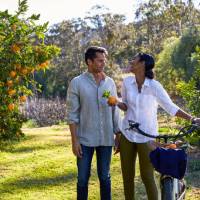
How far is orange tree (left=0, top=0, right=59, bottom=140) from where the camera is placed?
6809 millimetres

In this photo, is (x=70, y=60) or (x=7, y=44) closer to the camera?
(x=7, y=44)

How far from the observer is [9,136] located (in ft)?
23.9

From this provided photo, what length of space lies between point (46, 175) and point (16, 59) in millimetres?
2301

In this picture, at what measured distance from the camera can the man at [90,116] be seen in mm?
4688

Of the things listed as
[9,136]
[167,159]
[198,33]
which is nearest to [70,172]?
[9,136]

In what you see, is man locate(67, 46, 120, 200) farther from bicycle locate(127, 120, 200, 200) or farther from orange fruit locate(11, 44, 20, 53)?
orange fruit locate(11, 44, 20, 53)

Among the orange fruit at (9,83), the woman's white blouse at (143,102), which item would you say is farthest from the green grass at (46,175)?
the woman's white blouse at (143,102)

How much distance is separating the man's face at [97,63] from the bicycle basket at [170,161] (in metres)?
1.20

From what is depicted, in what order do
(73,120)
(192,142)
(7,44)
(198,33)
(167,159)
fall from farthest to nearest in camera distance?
(198,33), (192,142), (7,44), (73,120), (167,159)

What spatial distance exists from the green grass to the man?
1.83 metres

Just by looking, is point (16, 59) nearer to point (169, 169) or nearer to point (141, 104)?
point (141, 104)

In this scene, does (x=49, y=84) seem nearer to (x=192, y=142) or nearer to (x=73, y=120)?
(x=192, y=142)

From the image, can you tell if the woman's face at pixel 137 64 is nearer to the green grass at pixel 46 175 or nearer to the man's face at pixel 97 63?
the man's face at pixel 97 63

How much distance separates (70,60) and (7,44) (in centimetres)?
2373
